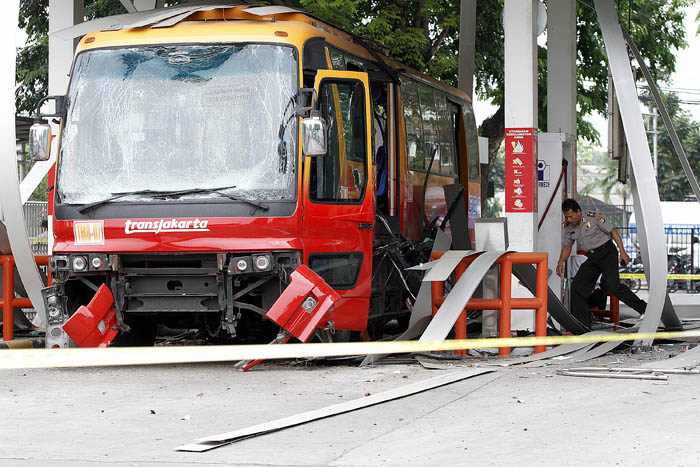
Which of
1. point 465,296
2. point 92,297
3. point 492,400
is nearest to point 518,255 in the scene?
point 465,296

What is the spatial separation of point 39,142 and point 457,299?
436 centimetres

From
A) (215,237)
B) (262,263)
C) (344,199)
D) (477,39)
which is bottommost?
(262,263)

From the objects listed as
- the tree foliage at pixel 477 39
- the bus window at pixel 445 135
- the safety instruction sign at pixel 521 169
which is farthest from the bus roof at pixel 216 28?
the tree foliage at pixel 477 39

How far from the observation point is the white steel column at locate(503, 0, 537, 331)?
1323 cm

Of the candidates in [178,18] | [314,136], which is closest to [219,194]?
[314,136]

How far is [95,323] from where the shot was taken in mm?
10602

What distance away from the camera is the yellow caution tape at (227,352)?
24.0 feet

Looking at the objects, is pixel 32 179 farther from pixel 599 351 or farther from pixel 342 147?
pixel 599 351

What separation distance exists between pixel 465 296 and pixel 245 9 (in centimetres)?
374

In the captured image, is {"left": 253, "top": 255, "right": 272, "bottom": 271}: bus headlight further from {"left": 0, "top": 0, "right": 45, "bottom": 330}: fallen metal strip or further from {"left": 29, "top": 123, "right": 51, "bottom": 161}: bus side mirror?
{"left": 0, "top": 0, "right": 45, "bottom": 330}: fallen metal strip

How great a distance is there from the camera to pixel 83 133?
36.7ft

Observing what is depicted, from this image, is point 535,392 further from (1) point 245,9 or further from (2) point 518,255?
(1) point 245,9

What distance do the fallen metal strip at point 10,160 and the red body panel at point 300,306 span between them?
122 inches

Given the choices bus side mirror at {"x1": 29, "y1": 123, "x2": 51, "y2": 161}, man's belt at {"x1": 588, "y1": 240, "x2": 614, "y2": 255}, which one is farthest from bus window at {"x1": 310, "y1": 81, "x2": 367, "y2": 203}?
man's belt at {"x1": 588, "y1": 240, "x2": 614, "y2": 255}
